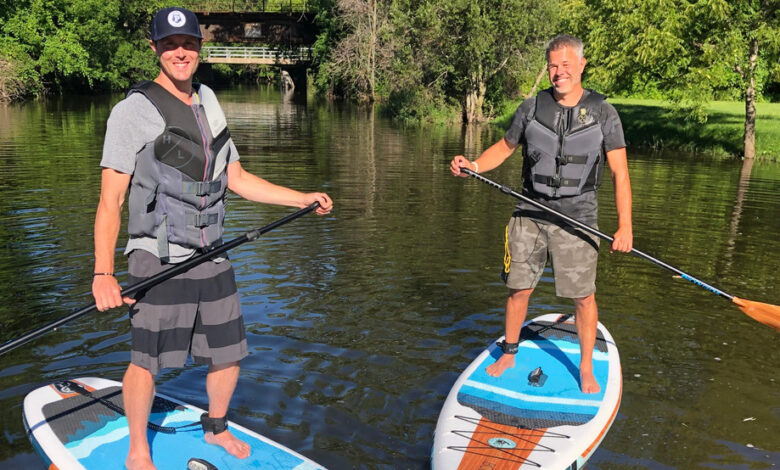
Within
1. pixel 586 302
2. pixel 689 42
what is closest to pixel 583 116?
pixel 586 302

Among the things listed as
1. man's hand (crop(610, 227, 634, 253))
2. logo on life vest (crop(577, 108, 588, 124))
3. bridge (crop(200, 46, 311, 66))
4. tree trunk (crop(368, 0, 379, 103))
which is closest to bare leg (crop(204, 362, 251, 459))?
man's hand (crop(610, 227, 634, 253))

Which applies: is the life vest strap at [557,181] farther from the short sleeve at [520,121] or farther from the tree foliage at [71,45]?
the tree foliage at [71,45]

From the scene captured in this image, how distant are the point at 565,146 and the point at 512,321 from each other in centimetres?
138

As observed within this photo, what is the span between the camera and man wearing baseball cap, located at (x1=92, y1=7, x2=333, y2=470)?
11.3 feet

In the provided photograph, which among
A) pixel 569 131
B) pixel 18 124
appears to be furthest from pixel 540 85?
pixel 569 131

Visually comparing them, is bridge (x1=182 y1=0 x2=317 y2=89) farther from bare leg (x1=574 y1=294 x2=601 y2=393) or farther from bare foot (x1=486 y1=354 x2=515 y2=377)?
bare leg (x1=574 y1=294 x2=601 y2=393)

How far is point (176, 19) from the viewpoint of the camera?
3.46 meters

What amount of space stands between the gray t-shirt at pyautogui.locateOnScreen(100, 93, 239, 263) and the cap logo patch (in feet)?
1.30

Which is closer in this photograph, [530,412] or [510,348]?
[530,412]

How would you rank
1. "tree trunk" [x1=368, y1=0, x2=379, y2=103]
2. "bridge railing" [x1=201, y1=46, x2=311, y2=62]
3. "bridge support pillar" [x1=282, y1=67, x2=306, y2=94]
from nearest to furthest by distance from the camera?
"tree trunk" [x1=368, y1=0, x2=379, y2=103], "bridge railing" [x1=201, y1=46, x2=311, y2=62], "bridge support pillar" [x1=282, y1=67, x2=306, y2=94]

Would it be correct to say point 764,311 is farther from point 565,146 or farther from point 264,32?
point 264,32

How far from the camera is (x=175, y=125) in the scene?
138 inches

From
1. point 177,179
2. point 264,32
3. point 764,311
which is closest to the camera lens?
point 177,179

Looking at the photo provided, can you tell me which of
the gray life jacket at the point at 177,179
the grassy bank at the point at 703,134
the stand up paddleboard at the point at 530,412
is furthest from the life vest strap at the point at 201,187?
the grassy bank at the point at 703,134
